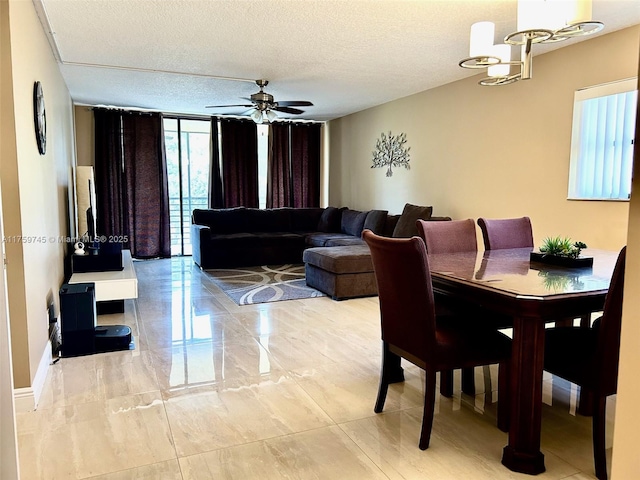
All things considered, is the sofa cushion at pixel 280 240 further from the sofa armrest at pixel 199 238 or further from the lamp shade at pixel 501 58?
the lamp shade at pixel 501 58

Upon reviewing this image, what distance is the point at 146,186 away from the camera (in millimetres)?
7453

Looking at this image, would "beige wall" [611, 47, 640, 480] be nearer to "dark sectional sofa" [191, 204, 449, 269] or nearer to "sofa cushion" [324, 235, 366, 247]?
"dark sectional sofa" [191, 204, 449, 269]

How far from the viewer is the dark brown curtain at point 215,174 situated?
7.86 metres

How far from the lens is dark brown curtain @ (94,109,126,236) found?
7.08 m

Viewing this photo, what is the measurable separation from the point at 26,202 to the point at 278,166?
6014mm

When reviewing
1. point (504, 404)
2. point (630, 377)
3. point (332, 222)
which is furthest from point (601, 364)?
point (332, 222)

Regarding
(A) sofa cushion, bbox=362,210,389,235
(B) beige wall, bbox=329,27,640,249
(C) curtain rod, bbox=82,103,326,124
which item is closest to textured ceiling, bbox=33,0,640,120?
(B) beige wall, bbox=329,27,640,249

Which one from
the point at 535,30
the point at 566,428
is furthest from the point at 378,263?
the point at 535,30

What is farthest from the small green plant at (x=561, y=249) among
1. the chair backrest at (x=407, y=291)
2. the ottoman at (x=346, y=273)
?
the ottoman at (x=346, y=273)

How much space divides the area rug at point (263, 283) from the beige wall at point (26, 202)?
6.31 feet

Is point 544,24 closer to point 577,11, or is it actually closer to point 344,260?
point 577,11

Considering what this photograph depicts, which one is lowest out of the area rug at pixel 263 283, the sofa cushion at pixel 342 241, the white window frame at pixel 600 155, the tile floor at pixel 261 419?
the tile floor at pixel 261 419

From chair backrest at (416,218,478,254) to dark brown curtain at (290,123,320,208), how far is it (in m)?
5.71

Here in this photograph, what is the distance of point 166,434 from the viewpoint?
2.19 meters
